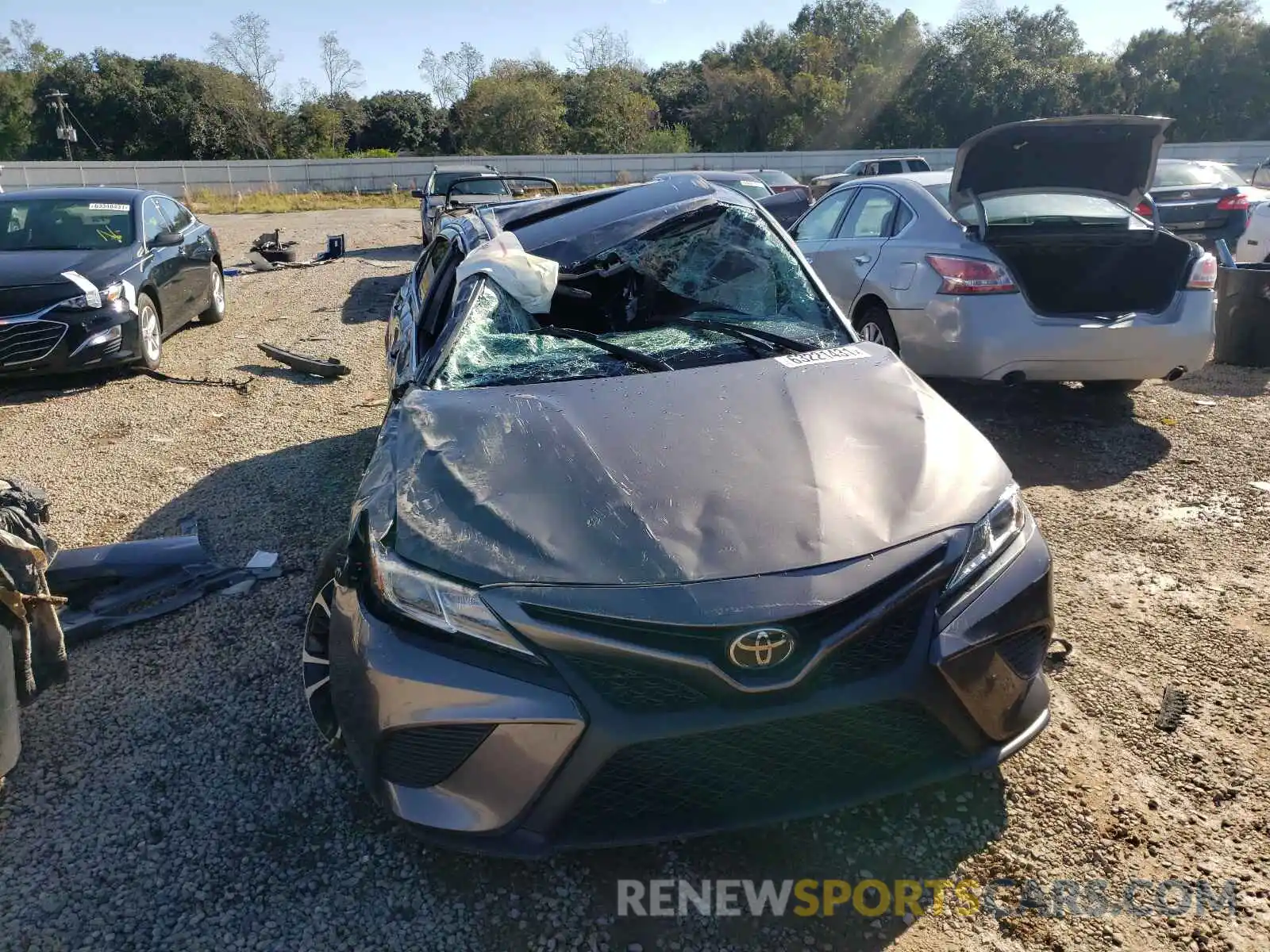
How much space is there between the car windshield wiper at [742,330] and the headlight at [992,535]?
1.03 m

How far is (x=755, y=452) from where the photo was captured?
2.55 meters

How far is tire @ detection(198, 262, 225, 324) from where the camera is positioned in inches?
391

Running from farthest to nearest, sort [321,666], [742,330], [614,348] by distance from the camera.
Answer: [742,330] → [614,348] → [321,666]

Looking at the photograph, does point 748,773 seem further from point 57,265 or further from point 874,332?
point 57,265

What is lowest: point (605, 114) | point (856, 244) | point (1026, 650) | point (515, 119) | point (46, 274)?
point (1026, 650)

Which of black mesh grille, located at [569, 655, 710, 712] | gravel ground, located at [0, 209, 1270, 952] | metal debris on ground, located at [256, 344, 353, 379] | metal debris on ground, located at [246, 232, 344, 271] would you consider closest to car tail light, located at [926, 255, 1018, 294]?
gravel ground, located at [0, 209, 1270, 952]

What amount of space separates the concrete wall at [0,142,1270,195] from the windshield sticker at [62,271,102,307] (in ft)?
87.2

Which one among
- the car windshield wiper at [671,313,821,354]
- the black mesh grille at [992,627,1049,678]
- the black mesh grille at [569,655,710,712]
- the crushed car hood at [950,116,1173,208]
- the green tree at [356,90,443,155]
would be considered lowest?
the black mesh grille at [992,627,1049,678]

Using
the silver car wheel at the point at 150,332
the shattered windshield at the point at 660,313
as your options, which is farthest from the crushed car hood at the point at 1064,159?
the silver car wheel at the point at 150,332

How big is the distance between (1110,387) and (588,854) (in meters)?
5.25

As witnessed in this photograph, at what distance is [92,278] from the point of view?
728 cm

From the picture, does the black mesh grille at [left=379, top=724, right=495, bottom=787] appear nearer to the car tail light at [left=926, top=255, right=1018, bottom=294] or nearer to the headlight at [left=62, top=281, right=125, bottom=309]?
the car tail light at [left=926, top=255, right=1018, bottom=294]

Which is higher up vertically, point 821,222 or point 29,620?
point 821,222

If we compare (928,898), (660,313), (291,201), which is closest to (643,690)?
(928,898)
